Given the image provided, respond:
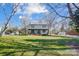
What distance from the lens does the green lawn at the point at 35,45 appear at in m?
2.21

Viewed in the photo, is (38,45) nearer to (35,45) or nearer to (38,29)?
(35,45)

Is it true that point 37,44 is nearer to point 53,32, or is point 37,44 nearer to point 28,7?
point 53,32

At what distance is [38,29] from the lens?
2.23m

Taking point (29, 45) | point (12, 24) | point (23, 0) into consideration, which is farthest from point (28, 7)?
point (29, 45)

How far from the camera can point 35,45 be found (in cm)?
222

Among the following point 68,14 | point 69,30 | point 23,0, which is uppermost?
point 23,0

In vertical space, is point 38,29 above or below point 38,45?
above

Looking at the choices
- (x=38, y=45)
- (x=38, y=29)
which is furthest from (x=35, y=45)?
(x=38, y=29)

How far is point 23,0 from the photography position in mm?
2227

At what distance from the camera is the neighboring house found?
2.22m

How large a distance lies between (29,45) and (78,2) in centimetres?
63

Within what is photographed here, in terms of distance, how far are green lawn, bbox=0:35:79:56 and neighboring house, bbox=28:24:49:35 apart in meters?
0.05

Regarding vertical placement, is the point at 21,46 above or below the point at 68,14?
below

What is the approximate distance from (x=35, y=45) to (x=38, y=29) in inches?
6.2
